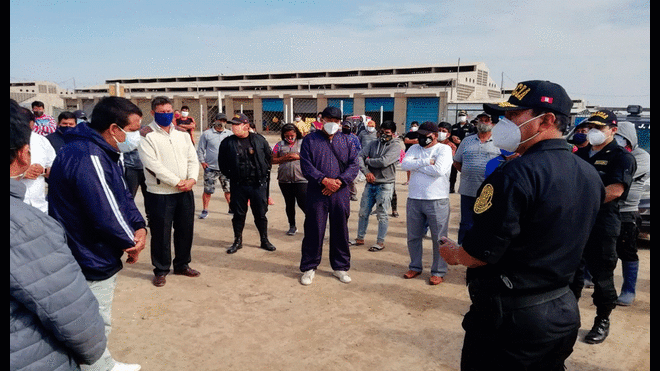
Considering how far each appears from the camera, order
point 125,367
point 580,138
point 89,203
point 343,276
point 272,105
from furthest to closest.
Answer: point 272,105, point 343,276, point 580,138, point 125,367, point 89,203

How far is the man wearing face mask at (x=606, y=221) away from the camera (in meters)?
3.59

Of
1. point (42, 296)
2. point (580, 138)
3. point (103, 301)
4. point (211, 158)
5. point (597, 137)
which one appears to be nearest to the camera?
point (42, 296)

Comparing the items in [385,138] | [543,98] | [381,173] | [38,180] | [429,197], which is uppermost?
[543,98]

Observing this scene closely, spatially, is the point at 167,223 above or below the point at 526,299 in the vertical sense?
below

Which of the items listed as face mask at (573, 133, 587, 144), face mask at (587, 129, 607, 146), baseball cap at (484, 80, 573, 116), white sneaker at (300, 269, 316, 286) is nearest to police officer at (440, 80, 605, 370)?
baseball cap at (484, 80, 573, 116)

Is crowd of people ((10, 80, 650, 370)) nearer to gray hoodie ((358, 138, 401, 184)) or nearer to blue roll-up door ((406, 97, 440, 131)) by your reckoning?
gray hoodie ((358, 138, 401, 184))

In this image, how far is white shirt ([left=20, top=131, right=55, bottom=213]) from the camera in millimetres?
3930

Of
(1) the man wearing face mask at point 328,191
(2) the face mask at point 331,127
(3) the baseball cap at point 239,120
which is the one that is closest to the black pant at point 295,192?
(3) the baseball cap at point 239,120

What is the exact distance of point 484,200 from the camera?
2.01m

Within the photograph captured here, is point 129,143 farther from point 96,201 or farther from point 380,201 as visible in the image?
point 380,201

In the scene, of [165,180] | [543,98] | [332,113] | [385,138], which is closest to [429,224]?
[385,138]

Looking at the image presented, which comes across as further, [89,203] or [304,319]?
[304,319]

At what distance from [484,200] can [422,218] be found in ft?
9.96

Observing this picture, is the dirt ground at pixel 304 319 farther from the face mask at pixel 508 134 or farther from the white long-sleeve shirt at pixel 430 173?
the face mask at pixel 508 134
